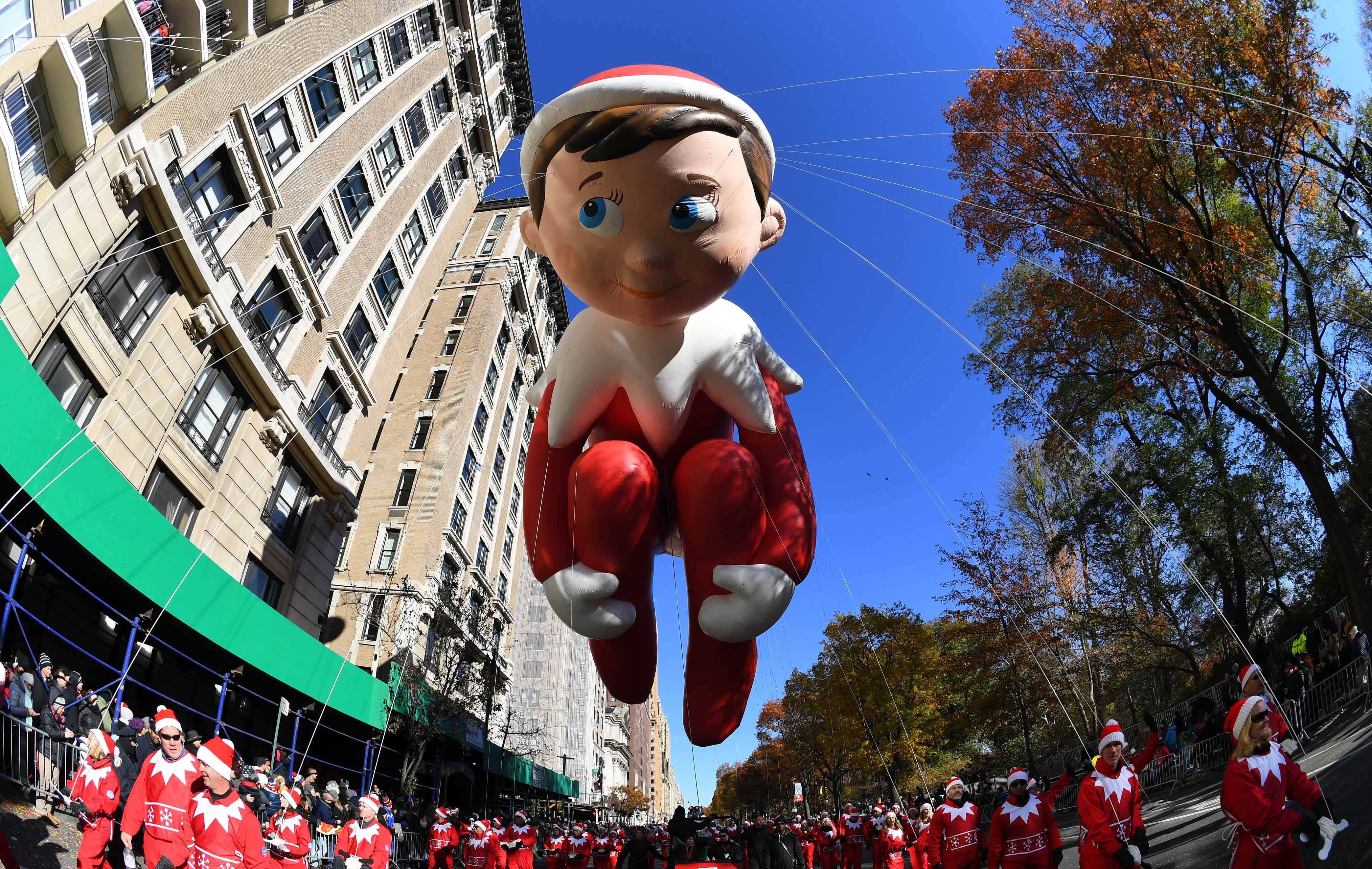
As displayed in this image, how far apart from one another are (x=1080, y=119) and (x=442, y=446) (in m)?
25.6

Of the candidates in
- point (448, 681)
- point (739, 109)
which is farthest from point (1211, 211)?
point (448, 681)

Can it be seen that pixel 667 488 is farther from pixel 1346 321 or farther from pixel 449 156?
pixel 449 156

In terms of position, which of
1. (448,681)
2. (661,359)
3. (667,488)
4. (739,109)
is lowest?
(667,488)

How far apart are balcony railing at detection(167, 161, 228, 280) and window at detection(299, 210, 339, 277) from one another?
3908 millimetres

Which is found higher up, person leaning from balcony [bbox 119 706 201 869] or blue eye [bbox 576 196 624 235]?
blue eye [bbox 576 196 624 235]

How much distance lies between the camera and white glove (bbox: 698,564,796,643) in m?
3.97

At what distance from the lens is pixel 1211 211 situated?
48.4 feet

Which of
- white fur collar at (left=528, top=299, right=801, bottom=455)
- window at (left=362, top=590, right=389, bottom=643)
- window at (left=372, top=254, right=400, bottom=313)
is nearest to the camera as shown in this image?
white fur collar at (left=528, top=299, right=801, bottom=455)

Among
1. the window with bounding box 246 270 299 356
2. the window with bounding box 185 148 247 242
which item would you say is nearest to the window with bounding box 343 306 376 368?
the window with bounding box 246 270 299 356

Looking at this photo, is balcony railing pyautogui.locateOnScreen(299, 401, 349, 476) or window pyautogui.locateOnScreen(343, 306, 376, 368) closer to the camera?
balcony railing pyautogui.locateOnScreen(299, 401, 349, 476)

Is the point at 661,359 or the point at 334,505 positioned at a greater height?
the point at 334,505

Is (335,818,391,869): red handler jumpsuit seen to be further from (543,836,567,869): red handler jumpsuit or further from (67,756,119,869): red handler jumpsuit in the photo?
(543,836,567,869): red handler jumpsuit

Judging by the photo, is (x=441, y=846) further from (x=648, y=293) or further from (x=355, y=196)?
(x=355, y=196)

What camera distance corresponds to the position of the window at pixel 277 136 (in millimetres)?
16578
